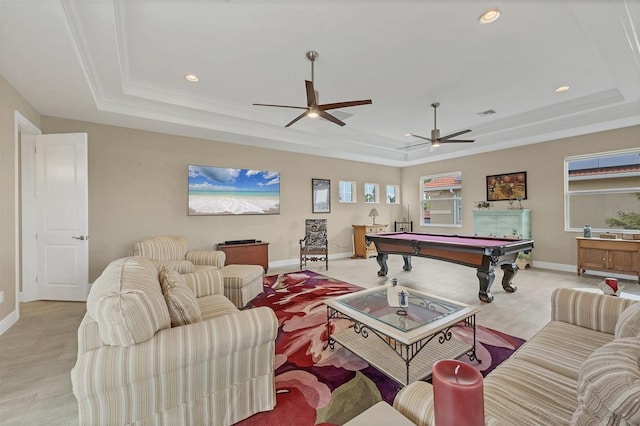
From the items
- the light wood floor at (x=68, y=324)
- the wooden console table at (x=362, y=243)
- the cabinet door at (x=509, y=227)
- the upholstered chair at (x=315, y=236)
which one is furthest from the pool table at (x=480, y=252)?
the wooden console table at (x=362, y=243)

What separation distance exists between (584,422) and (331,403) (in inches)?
51.5

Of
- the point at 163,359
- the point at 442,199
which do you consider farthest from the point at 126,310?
the point at 442,199

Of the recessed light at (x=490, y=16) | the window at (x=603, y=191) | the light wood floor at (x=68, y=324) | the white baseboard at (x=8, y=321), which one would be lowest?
the light wood floor at (x=68, y=324)

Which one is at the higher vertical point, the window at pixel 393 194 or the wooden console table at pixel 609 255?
the window at pixel 393 194

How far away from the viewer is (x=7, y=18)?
6.74 feet

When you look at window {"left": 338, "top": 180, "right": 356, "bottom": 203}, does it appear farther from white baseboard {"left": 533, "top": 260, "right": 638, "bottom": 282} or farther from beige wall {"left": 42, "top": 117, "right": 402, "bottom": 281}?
white baseboard {"left": 533, "top": 260, "right": 638, "bottom": 282}

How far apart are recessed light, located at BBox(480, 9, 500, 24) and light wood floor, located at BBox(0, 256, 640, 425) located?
301 centimetres

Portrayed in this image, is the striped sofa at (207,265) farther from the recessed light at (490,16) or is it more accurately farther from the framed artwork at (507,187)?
the framed artwork at (507,187)

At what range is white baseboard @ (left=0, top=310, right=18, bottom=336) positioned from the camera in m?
2.78

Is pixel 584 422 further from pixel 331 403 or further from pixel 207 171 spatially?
pixel 207 171

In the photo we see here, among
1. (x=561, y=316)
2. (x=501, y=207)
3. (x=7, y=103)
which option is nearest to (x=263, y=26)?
(x=7, y=103)

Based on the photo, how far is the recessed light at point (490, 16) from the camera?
7.84 feet

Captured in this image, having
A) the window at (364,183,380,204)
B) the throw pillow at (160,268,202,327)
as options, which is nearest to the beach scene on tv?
the window at (364,183,380,204)

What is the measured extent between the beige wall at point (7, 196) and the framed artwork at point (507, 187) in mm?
8299
